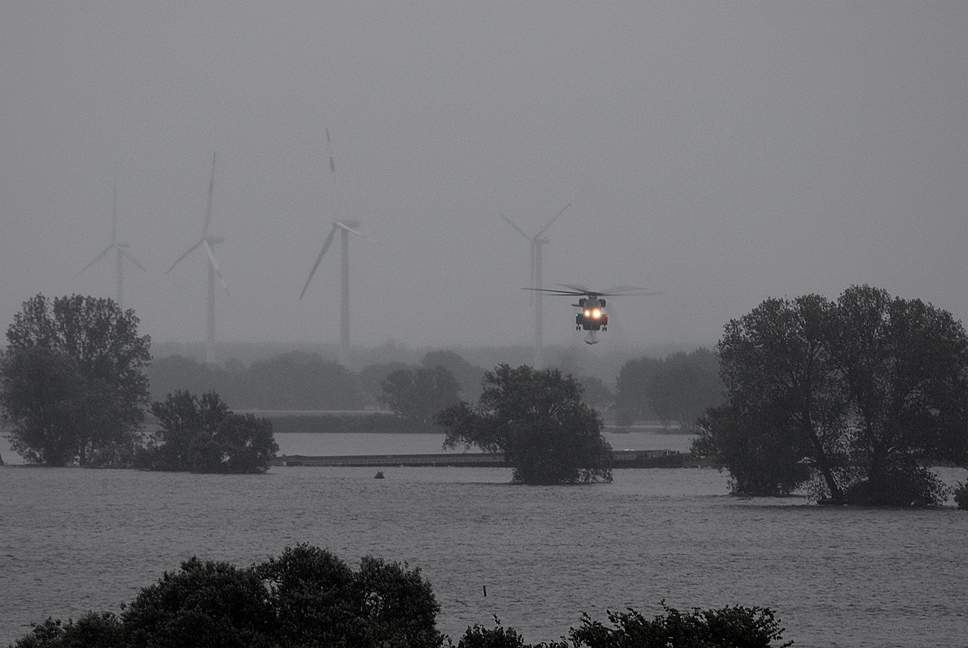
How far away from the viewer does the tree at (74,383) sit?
443 ft

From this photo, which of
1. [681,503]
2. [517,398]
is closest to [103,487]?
[517,398]

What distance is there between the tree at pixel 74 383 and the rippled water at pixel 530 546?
10.2m

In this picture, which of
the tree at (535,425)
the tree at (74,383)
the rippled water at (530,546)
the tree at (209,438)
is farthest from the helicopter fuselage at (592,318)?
the tree at (74,383)

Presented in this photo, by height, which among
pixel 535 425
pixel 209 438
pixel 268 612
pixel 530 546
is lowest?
pixel 530 546

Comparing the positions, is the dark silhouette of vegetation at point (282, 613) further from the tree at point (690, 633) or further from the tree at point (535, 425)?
the tree at point (535, 425)

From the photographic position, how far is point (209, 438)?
429ft

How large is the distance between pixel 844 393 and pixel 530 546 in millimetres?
26640

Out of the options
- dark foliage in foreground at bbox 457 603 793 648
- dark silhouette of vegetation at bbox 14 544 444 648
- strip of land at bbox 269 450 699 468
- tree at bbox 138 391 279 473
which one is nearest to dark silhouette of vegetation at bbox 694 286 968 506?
tree at bbox 138 391 279 473

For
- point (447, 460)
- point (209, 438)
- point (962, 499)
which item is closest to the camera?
point (962, 499)

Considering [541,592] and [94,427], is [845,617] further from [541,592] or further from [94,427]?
[94,427]

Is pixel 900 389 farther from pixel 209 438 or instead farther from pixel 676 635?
pixel 676 635

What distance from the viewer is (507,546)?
81.5m

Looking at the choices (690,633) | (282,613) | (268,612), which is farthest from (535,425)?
(690,633)

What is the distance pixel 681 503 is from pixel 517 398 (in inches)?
631
